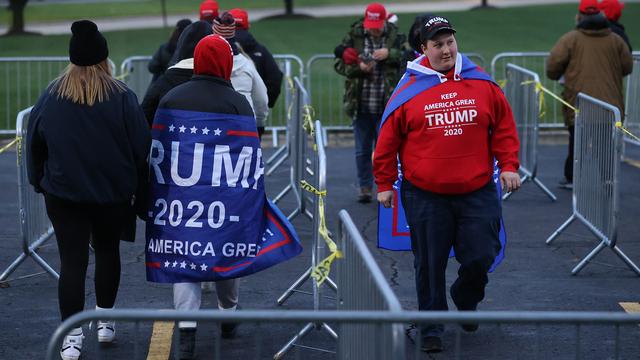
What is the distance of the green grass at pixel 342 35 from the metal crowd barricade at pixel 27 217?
1210 cm

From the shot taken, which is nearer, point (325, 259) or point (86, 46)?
point (325, 259)

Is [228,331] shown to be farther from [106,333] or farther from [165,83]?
[165,83]

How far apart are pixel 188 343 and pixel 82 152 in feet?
3.83

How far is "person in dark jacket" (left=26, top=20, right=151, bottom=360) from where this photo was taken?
6.12m

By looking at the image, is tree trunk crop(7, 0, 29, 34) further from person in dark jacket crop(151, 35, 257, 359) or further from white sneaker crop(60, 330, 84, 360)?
white sneaker crop(60, 330, 84, 360)

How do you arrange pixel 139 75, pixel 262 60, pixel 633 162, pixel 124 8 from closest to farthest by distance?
pixel 262 60 < pixel 633 162 < pixel 139 75 < pixel 124 8

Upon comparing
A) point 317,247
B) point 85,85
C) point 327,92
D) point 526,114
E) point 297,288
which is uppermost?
point 85,85

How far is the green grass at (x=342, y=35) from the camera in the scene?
25.5m

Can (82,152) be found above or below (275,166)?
above

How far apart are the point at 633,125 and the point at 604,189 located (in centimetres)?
569

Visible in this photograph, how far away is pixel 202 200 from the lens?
20.0 ft

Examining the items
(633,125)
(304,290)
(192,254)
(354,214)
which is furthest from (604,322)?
(633,125)

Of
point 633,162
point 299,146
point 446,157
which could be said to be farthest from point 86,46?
point 633,162

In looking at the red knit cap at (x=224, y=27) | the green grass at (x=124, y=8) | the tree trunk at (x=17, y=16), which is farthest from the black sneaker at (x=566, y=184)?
the green grass at (x=124, y=8)
